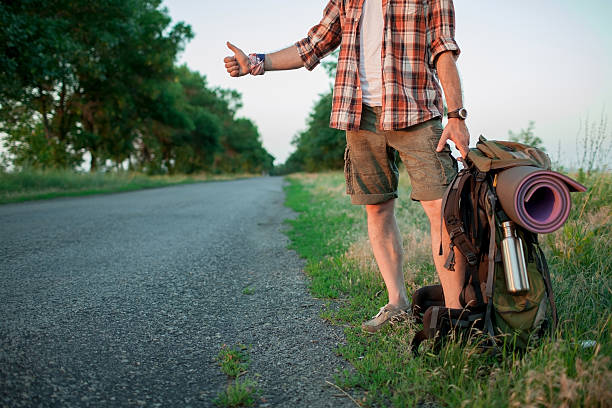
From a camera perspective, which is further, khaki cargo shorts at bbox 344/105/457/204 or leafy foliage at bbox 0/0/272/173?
leafy foliage at bbox 0/0/272/173

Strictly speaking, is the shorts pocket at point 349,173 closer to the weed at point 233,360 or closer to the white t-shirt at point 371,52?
the white t-shirt at point 371,52

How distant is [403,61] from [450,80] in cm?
30

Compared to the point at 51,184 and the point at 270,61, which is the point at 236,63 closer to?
the point at 270,61

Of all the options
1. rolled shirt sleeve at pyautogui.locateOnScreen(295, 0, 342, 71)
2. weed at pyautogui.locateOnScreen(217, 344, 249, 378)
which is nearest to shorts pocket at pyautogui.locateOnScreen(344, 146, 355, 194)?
rolled shirt sleeve at pyautogui.locateOnScreen(295, 0, 342, 71)

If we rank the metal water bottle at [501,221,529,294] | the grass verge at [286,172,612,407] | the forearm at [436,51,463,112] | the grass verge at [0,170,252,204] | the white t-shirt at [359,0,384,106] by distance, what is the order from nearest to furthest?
1. the grass verge at [286,172,612,407]
2. the metal water bottle at [501,221,529,294]
3. the forearm at [436,51,463,112]
4. the white t-shirt at [359,0,384,106]
5. the grass verge at [0,170,252,204]

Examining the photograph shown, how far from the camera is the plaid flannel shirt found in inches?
88.4

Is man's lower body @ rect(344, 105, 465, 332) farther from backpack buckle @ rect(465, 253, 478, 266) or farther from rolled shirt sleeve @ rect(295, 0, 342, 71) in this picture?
rolled shirt sleeve @ rect(295, 0, 342, 71)

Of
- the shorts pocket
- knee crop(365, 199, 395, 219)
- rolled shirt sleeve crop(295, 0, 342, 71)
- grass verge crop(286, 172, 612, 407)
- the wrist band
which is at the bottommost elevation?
grass verge crop(286, 172, 612, 407)

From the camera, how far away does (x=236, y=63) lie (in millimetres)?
2752

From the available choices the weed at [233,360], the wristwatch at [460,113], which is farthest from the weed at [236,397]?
the wristwatch at [460,113]

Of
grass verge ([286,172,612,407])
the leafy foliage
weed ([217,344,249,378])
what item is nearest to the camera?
grass verge ([286,172,612,407])

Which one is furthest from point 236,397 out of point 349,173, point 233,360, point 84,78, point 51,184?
point 84,78

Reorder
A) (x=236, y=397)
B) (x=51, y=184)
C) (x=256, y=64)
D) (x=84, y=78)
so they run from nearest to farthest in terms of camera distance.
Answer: (x=236, y=397) → (x=256, y=64) → (x=51, y=184) → (x=84, y=78)

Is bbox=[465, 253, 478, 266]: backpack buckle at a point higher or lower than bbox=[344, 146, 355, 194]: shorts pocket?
lower
